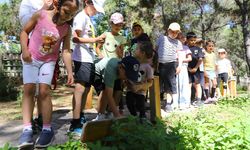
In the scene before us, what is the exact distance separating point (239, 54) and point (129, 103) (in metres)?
44.9

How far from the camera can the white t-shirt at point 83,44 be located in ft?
14.1

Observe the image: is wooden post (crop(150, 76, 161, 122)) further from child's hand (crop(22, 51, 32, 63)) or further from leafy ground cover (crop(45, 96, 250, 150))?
child's hand (crop(22, 51, 32, 63))

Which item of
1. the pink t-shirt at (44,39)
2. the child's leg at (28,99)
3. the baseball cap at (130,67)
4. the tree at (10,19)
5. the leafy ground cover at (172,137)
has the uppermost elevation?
the tree at (10,19)

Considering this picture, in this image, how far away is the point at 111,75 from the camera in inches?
176

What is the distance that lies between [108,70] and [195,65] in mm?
4079

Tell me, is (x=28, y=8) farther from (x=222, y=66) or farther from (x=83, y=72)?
(x=222, y=66)

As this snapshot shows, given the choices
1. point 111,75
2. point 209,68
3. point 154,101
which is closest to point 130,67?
point 111,75

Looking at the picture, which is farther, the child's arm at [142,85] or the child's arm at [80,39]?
the child's arm at [142,85]

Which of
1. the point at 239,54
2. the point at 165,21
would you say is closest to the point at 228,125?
the point at 165,21

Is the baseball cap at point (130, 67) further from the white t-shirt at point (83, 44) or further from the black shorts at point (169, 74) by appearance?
the black shorts at point (169, 74)

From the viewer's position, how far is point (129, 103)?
5.11 meters

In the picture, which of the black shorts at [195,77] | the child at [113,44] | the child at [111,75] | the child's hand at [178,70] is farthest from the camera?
the black shorts at [195,77]

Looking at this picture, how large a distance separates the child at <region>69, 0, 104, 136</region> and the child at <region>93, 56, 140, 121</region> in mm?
208

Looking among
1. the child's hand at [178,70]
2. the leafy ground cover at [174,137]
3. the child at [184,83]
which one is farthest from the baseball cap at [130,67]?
the child at [184,83]
